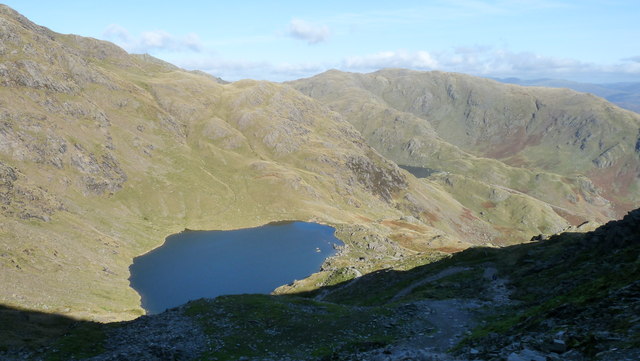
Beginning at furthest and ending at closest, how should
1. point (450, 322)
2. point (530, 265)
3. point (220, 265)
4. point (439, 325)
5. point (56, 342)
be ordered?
point (220, 265), point (530, 265), point (56, 342), point (450, 322), point (439, 325)

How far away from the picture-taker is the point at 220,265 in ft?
526

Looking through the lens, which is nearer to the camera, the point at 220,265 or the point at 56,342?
the point at 56,342

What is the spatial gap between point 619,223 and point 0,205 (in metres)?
173

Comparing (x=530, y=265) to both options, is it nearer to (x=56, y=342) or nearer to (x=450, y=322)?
(x=450, y=322)

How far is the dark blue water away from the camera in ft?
447

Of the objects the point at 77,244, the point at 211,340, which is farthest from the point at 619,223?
the point at 77,244

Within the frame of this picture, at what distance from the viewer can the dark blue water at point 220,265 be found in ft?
447

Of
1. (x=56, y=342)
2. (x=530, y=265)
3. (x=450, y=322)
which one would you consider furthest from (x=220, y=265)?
(x=450, y=322)

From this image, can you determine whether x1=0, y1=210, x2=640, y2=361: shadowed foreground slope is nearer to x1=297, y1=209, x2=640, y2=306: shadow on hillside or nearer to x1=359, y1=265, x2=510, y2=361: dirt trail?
x1=359, y1=265, x2=510, y2=361: dirt trail

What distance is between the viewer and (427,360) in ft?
83.6

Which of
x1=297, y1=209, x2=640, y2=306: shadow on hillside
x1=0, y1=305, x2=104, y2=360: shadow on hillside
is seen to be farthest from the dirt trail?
x1=0, y1=305, x2=104, y2=360: shadow on hillside

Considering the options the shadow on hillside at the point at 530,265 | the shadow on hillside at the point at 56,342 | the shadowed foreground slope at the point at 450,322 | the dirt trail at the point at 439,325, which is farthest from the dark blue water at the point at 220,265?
the dirt trail at the point at 439,325

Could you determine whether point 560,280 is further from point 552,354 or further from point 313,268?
point 313,268

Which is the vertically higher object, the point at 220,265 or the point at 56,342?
the point at 56,342
